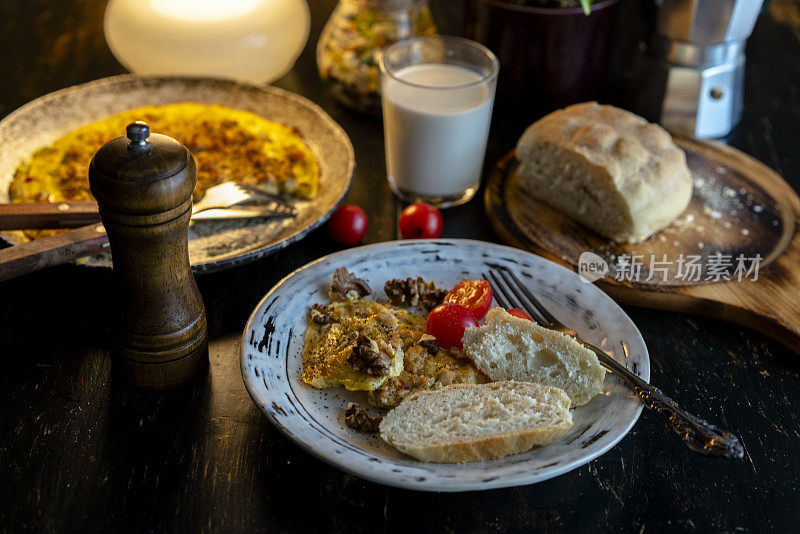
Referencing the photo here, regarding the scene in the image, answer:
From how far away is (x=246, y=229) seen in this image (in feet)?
6.34

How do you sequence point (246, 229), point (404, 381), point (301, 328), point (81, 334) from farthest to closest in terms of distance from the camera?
point (246, 229)
point (81, 334)
point (301, 328)
point (404, 381)

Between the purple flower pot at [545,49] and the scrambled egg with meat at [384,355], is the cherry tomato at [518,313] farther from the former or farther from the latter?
the purple flower pot at [545,49]

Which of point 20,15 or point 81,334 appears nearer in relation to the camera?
point 81,334

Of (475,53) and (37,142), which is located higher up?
(475,53)

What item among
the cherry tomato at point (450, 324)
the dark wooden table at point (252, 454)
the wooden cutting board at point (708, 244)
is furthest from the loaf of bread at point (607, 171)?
the cherry tomato at point (450, 324)

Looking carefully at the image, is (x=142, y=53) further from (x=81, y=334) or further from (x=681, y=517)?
(x=681, y=517)

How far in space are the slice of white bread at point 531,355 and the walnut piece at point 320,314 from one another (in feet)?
0.97

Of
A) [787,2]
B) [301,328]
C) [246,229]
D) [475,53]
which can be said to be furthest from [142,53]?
[787,2]

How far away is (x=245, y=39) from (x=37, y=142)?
2.33ft

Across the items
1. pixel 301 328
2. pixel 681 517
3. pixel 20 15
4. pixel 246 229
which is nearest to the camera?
pixel 681 517

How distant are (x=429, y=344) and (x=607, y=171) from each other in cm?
77

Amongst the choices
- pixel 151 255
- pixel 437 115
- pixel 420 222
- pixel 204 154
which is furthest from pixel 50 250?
pixel 437 115

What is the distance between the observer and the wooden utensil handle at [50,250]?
1.46 meters

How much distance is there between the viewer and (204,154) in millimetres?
2107
